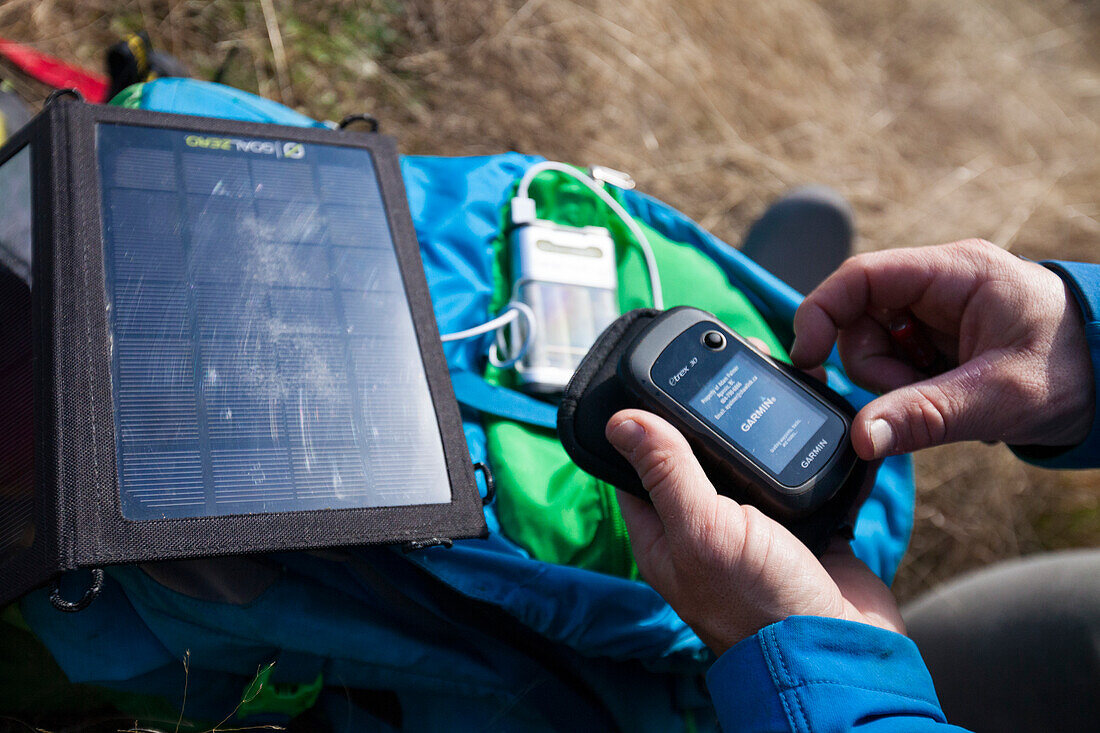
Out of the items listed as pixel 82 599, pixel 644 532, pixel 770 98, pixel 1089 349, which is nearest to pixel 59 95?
pixel 82 599

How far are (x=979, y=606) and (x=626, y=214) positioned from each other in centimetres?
81

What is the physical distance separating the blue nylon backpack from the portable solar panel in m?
0.13

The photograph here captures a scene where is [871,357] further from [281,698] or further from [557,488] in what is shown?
[281,698]

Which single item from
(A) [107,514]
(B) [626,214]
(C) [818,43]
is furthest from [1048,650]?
(C) [818,43]

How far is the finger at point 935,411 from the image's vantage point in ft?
3.07

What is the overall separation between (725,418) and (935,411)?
0.25 meters

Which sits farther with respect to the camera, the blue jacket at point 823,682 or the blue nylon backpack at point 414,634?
the blue nylon backpack at point 414,634

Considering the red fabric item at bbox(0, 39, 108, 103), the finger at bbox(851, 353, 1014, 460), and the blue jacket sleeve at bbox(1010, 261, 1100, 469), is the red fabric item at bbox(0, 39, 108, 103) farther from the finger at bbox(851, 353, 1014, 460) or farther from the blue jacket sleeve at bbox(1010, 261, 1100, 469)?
the blue jacket sleeve at bbox(1010, 261, 1100, 469)

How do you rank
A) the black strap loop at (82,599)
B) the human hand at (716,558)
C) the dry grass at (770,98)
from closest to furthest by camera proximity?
the black strap loop at (82,599) → the human hand at (716,558) → the dry grass at (770,98)

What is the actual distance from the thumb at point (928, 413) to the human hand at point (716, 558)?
0.56 feet

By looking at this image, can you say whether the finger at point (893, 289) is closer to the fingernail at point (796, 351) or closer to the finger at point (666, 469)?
the fingernail at point (796, 351)

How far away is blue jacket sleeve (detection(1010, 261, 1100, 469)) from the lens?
0.99 m

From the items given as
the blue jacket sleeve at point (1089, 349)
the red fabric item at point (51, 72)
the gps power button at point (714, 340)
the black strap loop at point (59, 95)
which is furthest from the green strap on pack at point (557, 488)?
the red fabric item at point (51, 72)

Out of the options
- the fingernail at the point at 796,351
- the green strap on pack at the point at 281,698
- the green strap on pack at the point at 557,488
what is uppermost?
the fingernail at the point at 796,351
